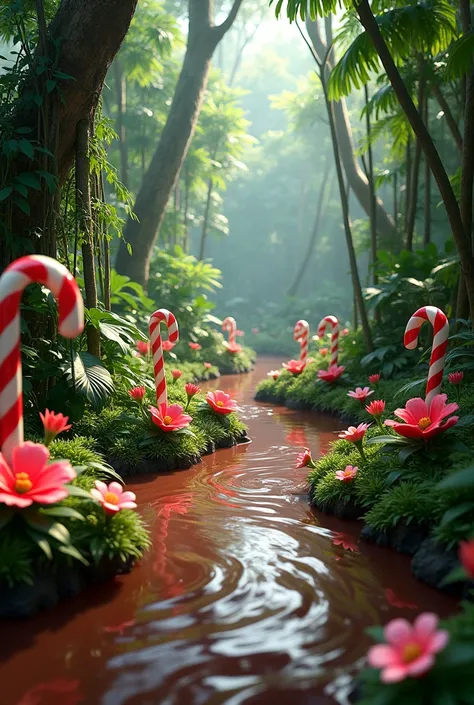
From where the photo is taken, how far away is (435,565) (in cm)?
355

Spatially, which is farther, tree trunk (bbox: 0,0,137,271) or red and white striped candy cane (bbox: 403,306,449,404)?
tree trunk (bbox: 0,0,137,271)

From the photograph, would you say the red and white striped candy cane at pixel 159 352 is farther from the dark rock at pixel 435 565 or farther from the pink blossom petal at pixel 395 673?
the pink blossom petal at pixel 395 673

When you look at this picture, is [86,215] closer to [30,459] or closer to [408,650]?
[30,459]

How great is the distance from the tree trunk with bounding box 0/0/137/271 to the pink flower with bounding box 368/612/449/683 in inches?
185

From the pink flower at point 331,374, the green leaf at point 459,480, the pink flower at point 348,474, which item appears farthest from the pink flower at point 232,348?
the green leaf at point 459,480

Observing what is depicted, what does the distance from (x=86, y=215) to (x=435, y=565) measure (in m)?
4.37

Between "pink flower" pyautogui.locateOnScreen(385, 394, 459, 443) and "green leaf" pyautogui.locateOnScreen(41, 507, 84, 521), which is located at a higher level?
"pink flower" pyautogui.locateOnScreen(385, 394, 459, 443)

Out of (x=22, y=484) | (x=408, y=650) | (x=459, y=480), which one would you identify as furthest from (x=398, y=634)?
(x=22, y=484)

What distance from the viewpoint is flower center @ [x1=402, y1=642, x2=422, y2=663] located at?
2090mm

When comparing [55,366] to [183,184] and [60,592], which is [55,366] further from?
[183,184]

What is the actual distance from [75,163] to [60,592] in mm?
4211

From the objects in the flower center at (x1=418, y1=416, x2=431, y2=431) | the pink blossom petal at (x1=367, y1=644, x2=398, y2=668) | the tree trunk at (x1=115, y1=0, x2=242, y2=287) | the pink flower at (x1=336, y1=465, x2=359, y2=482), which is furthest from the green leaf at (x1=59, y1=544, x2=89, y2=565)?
the tree trunk at (x1=115, y1=0, x2=242, y2=287)

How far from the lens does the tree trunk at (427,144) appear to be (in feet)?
16.8

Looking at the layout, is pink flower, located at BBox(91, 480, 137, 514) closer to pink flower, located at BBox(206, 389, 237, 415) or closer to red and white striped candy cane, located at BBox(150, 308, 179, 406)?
red and white striped candy cane, located at BBox(150, 308, 179, 406)
